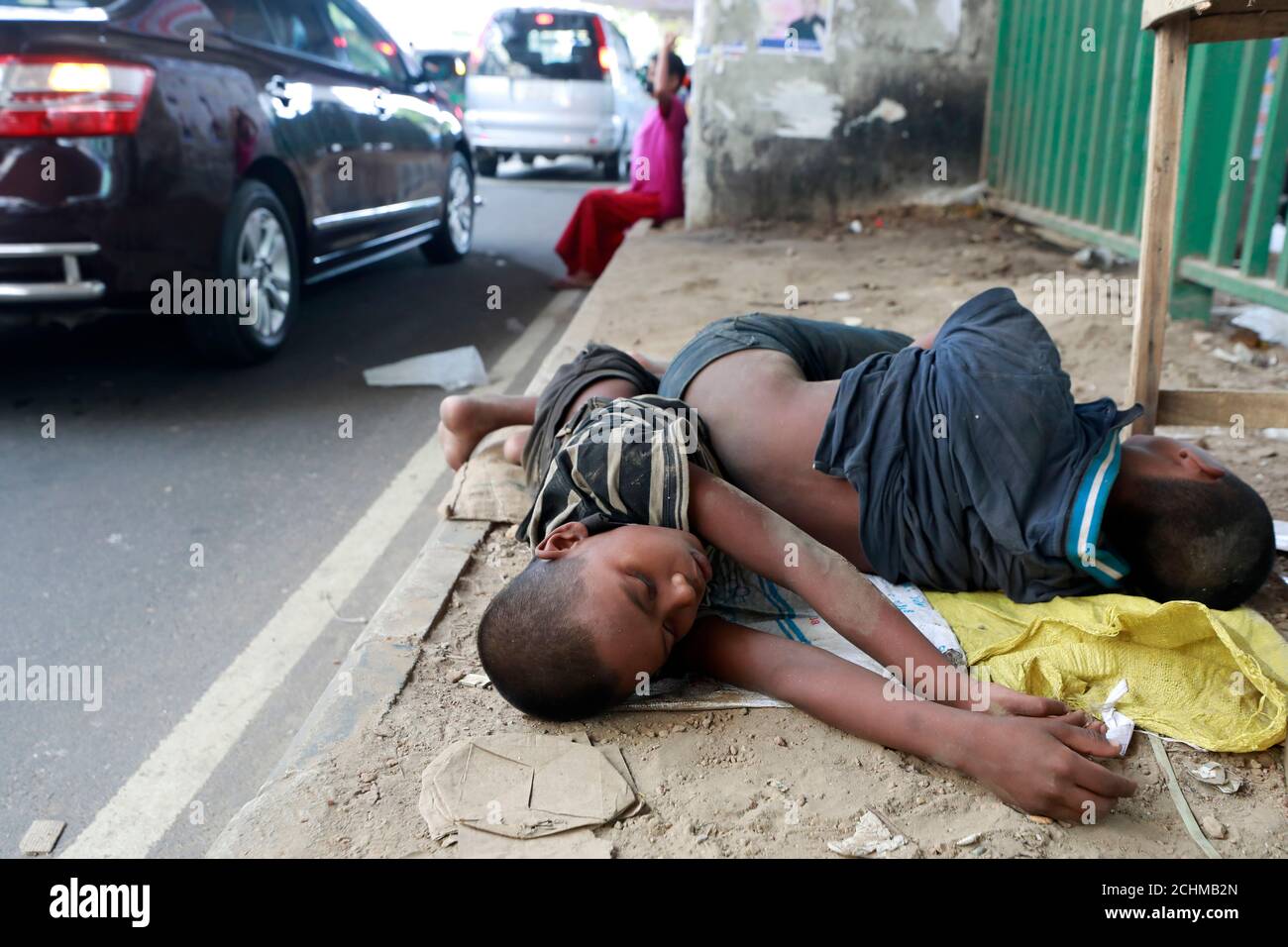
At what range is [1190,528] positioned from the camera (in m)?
2.17

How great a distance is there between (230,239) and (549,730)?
3.29 metres

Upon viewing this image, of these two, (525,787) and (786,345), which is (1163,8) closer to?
(786,345)

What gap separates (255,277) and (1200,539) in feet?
13.2

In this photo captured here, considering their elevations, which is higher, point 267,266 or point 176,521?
point 267,266

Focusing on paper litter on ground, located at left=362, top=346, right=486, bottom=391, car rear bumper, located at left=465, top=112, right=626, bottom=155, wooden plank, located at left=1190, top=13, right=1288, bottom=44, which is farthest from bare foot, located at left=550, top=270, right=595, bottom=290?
car rear bumper, located at left=465, top=112, right=626, bottom=155

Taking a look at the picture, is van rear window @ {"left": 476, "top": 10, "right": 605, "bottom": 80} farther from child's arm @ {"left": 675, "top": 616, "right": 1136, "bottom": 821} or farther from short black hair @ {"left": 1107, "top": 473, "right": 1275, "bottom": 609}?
child's arm @ {"left": 675, "top": 616, "right": 1136, "bottom": 821}

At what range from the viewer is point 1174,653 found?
6.82ft

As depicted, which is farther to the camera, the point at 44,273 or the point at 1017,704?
the point at 44,273

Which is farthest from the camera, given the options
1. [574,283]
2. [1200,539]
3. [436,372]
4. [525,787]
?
[574,283]

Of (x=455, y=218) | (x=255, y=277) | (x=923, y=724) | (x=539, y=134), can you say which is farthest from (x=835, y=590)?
(x=539, y=134)

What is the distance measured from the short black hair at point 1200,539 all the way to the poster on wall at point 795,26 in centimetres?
586

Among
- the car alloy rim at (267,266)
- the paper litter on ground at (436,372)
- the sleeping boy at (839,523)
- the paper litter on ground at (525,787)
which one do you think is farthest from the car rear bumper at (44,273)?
the paper litter on ground at (525,787)

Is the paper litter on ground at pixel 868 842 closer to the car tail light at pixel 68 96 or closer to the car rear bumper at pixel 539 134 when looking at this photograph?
the car tail light at pixel 68 96
